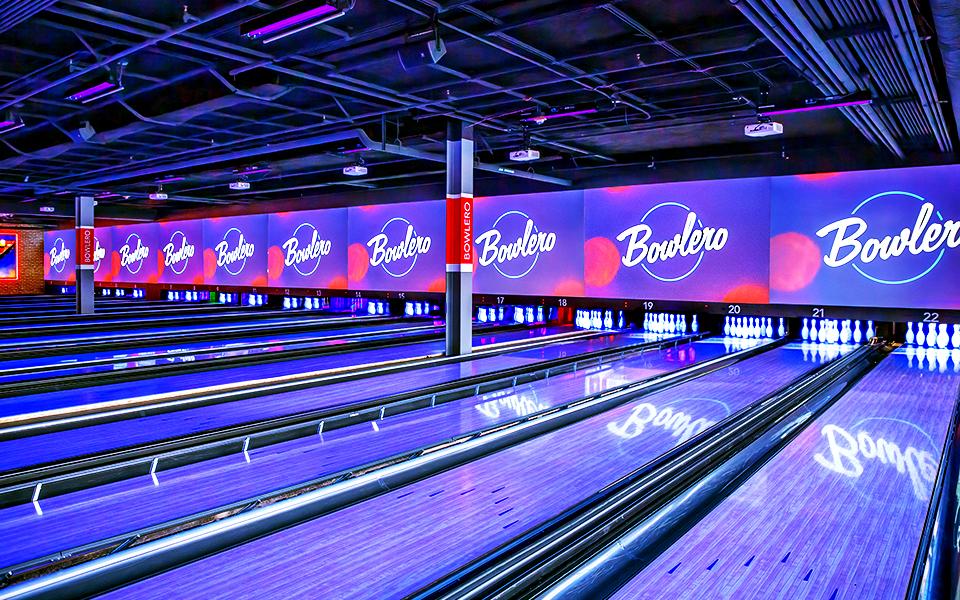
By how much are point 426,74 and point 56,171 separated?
8.18m

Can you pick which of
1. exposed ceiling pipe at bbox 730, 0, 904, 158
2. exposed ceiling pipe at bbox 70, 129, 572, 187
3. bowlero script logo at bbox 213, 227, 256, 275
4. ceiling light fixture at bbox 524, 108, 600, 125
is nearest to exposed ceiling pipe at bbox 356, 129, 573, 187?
exposed ceiling pipe at bbox 70, 129, 572, 187

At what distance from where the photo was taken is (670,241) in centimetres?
989

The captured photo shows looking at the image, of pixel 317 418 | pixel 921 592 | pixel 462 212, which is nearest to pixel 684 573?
pixel 921 592

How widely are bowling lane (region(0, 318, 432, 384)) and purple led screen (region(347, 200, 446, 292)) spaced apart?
6.87ft

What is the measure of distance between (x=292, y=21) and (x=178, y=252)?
14.1 m

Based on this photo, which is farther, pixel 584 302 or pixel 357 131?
pixel 584 302

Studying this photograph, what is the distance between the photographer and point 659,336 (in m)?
9.62

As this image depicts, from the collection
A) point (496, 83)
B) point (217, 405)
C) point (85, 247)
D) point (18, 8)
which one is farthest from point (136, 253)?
point (18, 8)

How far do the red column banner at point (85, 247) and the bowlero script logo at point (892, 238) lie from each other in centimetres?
1187

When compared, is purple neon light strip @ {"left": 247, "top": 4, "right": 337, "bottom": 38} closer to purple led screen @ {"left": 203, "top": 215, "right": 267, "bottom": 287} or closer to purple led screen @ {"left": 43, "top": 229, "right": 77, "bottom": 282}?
purple led screen @ {"left": 203, "top": 215, "right": 267, "bottom": 287}

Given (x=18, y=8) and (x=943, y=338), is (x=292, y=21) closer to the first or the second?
(x=18, y=8)

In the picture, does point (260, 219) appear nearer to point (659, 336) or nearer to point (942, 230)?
point (659, 336)

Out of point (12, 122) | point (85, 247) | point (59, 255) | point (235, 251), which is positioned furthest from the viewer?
point (59, 255)

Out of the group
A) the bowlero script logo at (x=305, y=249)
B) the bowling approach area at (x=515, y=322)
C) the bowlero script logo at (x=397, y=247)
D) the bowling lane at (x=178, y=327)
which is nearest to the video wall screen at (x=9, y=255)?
the bowling approach area at (x=515, y=322)
